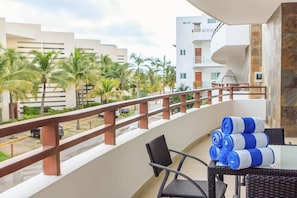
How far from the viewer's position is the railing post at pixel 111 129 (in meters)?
2.96

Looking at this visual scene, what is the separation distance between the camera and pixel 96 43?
104ft

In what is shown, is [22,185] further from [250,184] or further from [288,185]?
[288,185]

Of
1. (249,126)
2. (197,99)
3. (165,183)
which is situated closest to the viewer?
(249,126)

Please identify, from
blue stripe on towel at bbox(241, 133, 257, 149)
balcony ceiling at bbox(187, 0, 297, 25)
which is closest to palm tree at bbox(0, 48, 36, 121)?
balcony ceiling at bbox(187, 0, 297, 25)

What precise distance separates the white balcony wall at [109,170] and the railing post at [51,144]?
4 cm

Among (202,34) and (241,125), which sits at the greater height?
(202,34)

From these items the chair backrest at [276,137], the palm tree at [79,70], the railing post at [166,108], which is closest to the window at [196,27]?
the palm tree at [79,70]

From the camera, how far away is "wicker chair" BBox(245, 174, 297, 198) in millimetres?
1615

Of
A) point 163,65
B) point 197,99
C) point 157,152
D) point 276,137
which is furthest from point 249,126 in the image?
point 163,65

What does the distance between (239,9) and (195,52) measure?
2125 centimetres

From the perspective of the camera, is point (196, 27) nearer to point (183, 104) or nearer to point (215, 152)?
point (183, 104)

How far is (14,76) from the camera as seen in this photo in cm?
1677

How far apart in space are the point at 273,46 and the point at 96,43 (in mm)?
25599

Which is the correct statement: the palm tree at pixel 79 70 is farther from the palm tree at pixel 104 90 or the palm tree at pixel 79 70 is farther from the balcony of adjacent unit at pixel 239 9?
the balcony of adjacent unit at pixel 239 9
